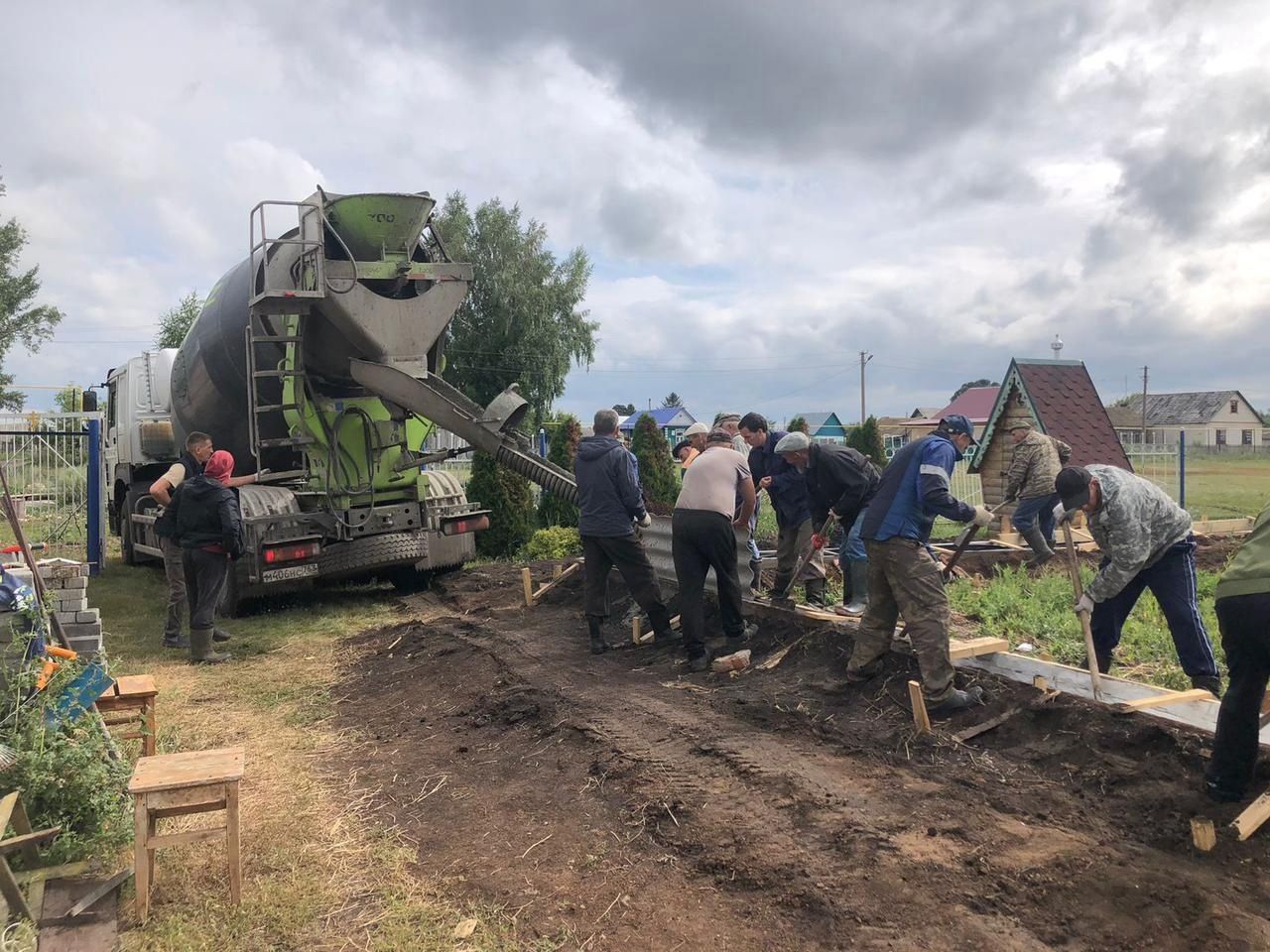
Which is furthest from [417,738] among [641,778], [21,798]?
[21,798]

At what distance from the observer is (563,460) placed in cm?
1483

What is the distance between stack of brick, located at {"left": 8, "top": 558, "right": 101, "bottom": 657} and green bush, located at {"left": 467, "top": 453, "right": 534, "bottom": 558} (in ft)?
26.6

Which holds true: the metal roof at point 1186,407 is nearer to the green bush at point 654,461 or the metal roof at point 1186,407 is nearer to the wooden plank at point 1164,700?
the green bush at point 654,461

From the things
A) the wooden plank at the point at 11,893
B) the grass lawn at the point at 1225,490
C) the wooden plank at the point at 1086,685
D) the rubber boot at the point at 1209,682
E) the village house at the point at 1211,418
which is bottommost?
the wooden plank at the point at 11,893

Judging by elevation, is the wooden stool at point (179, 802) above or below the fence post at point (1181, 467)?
below

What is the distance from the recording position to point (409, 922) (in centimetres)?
338

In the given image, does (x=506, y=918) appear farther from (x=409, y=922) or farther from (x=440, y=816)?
(x=440, y=816)

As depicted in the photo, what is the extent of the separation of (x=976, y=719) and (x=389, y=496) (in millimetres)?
6801

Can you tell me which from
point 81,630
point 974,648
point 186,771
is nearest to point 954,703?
point 974,648

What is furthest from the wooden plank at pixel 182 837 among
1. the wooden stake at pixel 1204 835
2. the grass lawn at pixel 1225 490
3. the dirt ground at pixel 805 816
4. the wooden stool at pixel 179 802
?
the grass lawn at pixel 1225 490

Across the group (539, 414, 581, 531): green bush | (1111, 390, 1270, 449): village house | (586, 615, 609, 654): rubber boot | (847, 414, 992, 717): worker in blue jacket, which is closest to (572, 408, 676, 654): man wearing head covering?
(586, 615, 609, 654): rubber boot

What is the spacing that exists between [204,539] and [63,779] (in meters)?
4.04

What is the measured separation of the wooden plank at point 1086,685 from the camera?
4.35m

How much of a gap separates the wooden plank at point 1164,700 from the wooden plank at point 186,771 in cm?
→ 404
